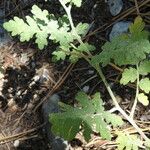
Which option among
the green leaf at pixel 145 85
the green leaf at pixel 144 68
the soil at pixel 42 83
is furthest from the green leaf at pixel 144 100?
the soil at pixel 42 83

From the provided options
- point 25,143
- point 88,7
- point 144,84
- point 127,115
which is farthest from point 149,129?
point 88,7

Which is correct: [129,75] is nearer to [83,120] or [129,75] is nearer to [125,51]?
[125,51]

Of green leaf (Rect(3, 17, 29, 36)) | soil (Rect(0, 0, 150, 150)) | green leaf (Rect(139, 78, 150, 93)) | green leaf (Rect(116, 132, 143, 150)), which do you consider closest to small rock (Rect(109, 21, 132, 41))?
soil (Rect(0, 0, 150, 150))

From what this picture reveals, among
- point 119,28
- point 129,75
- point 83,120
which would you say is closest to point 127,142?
point 83,120

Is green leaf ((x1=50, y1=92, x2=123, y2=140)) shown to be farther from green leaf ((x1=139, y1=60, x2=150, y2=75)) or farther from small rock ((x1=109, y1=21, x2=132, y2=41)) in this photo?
small rock ((x1=109, y1=21, x2=132, y2=41))

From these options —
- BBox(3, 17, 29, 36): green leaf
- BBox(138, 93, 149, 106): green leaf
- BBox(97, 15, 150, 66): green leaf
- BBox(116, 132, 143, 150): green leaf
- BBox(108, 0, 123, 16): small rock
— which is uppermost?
BBox(3, 17, 29, 36): green leaf

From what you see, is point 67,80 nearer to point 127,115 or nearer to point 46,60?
point 46,60
